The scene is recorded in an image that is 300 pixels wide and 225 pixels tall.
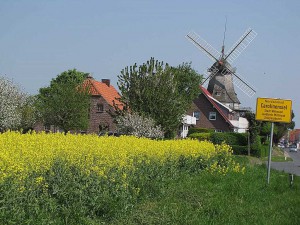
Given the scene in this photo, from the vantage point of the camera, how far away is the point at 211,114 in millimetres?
80688

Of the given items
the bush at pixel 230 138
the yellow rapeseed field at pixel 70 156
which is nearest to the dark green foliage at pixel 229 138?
the bush at pixel 230 138

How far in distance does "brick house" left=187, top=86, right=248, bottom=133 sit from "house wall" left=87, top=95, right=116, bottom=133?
19.0 meters

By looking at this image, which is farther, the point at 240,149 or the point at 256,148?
the point at 240,149

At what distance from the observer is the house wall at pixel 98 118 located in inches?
2616

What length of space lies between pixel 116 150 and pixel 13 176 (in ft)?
16.3

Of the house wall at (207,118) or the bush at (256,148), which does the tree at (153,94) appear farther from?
the house wall at (207,118)

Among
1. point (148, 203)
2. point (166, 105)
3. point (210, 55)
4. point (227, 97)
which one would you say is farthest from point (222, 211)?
point (227, 97)

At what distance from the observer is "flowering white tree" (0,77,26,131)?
58.2 meters

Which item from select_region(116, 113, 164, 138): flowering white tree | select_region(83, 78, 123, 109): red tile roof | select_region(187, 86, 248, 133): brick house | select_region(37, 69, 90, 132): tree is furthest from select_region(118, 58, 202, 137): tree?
select_region(187, 86, 248, 133): brick house

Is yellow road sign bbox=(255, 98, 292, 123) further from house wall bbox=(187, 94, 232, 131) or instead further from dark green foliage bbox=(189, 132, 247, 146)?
house wall bbox=(187, 94, 232, 131)

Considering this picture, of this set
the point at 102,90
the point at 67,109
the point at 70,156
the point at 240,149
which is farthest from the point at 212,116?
the point at 70,156

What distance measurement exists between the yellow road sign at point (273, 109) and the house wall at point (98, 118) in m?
47.3

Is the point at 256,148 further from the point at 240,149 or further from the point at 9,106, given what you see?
the point at 9,106

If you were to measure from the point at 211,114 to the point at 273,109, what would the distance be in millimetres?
61426
